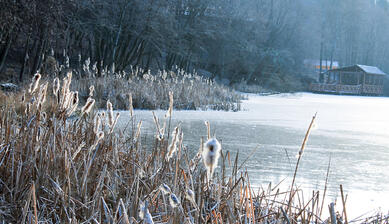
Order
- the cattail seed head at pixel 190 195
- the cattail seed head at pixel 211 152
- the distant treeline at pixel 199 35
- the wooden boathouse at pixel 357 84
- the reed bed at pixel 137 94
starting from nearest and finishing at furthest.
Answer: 1. the cattail seed head at pixel 211 152
2. the cattail seed head at pixel 190 195
3. the reed bed at pixel 137 94
4. the distant treeline at pixel 199 35
5. the wooden boathouse at pixel 357 84

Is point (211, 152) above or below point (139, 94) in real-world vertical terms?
below

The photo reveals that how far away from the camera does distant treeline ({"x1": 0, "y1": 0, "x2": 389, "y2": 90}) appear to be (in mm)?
12459

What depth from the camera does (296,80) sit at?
139 feet

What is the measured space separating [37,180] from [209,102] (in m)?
9.55

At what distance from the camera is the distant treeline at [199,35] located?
12459 millimetres

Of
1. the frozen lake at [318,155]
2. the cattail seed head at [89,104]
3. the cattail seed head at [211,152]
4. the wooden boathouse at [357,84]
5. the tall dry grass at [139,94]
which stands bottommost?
the frozen lake at [318,155]

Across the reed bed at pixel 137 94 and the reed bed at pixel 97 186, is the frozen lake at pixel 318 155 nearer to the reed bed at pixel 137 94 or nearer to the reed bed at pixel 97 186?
the reed bed at pixel 97 186

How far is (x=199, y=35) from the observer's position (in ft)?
91.7

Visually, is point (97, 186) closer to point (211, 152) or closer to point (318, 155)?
point (211, 152)

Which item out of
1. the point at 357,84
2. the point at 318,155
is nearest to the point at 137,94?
the point at 318,155

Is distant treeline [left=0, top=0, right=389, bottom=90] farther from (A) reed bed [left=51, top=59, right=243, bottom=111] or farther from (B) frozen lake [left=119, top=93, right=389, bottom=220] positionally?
(B) frozen lake [left=119, top=93, right=389, bottom=220]

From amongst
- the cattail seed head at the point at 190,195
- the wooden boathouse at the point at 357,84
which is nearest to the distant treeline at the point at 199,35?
the wooden boathouse at the point at 357,84

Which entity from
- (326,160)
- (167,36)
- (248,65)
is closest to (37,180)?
(326,160)

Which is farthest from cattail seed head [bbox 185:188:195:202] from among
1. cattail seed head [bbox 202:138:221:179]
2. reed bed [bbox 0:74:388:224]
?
reed bed [bbox 0:74:388:224]
